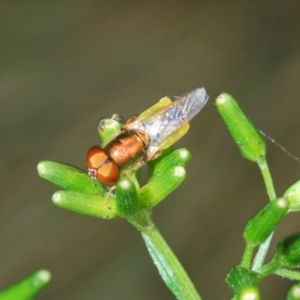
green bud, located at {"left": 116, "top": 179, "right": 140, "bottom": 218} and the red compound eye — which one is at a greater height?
the red compound eye

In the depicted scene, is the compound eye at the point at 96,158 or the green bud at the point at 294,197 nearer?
the green bud at the point at 294,197

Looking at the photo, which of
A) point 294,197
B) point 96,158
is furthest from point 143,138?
point 294,197

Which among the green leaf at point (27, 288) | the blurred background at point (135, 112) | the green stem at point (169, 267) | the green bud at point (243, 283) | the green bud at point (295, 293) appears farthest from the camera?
the blurred background at point (135, 112)

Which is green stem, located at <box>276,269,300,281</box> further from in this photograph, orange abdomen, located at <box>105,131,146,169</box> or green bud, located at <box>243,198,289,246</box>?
orange abdomen, located at <box>105,131,146,169</box>

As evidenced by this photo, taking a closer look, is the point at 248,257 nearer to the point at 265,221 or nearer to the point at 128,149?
the point at 265,221

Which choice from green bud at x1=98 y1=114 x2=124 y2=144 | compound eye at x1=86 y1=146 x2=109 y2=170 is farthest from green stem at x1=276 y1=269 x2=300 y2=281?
green bud at x1=98 y1=114 x2=124 y2=144

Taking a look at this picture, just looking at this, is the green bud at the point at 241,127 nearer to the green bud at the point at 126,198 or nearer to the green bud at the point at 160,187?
the green bud at the point at 160,187

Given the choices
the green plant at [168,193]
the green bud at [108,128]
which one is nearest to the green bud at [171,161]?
the green plant at [168,193]
